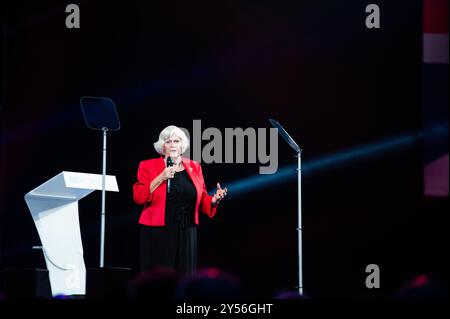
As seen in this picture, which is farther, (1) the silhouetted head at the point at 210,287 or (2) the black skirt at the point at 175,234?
(2) the black skirt at the point at 175,234

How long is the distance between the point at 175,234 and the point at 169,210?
6.2 inches

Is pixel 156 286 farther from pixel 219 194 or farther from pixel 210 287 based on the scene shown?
pixel 219 194

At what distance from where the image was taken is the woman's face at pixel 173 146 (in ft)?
15.4

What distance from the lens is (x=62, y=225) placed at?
16.2ft

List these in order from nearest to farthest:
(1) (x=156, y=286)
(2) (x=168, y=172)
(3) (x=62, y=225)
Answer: (1) (x=156, y=286)
(2) (x=168, y=172)
(3) (x=62, y=225)

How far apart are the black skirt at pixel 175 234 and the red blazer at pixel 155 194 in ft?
0.13

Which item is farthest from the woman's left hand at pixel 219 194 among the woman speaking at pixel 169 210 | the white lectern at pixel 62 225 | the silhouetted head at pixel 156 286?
the silhouetted head at pixel 156 286

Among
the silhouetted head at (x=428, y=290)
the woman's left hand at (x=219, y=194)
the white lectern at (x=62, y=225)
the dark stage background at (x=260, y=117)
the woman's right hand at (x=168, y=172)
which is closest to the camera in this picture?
the silhouetted head at (x=428, y=290)

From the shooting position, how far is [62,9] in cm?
565

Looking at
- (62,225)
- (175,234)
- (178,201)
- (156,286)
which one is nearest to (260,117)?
A: (178,201)

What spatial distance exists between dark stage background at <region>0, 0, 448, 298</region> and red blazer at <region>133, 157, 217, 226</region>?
0.91 m

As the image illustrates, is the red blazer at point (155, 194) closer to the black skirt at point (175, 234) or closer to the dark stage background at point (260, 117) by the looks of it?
the black skirt at point (175, 234)

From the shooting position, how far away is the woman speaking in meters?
4.78

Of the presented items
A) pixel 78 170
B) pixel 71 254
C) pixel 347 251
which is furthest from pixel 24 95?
pixel 347 251
